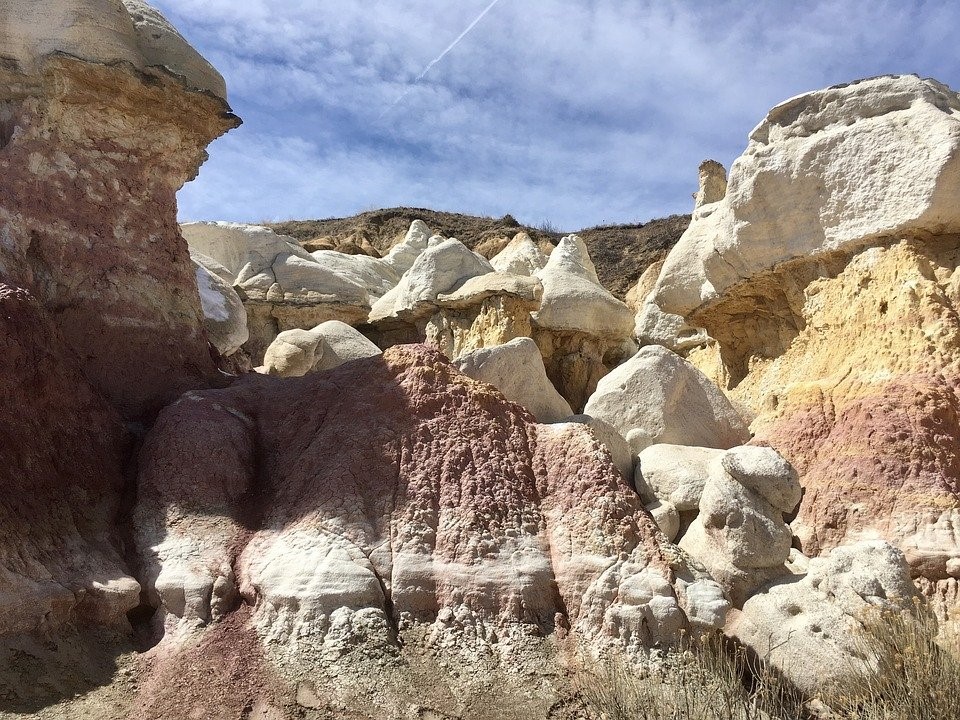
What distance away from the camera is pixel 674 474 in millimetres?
5695

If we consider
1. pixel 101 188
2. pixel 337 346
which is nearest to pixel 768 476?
pixel 101 188

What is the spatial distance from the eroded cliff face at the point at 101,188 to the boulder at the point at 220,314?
1.82 m

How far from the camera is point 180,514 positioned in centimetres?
444

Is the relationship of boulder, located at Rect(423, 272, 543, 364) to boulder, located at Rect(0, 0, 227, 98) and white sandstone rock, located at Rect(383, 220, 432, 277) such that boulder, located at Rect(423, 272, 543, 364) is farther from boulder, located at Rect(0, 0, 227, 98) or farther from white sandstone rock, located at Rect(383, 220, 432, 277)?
boulder, located at Rect(0, 0, 227, 98)

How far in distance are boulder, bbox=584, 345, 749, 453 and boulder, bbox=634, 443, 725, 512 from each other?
65cm

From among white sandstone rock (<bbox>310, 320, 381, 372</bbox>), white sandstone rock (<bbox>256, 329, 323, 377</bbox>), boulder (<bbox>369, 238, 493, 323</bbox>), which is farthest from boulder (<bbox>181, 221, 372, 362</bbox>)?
white sandstone rock (<bbox>256, 329, 323, 377</bbox>)

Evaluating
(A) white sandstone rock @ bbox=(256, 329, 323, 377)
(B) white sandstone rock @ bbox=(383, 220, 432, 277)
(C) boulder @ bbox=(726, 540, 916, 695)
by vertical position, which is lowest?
(C) boulder @ bbox=(726, 540, 916, 695)

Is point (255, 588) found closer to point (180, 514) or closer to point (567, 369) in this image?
point (180, 514)

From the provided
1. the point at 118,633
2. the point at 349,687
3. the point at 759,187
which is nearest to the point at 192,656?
the point at 118,633

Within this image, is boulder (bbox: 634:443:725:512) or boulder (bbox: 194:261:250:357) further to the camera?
boulder (bbox: 194:261:250:357)

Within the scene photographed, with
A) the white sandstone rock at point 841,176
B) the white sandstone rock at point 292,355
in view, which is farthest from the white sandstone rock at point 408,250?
the white sandstone rock at point 841,176

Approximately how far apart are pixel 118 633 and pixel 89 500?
2.50 feet

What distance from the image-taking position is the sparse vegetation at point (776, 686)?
10.8 feet

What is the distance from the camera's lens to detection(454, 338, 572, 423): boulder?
6.80 meters
